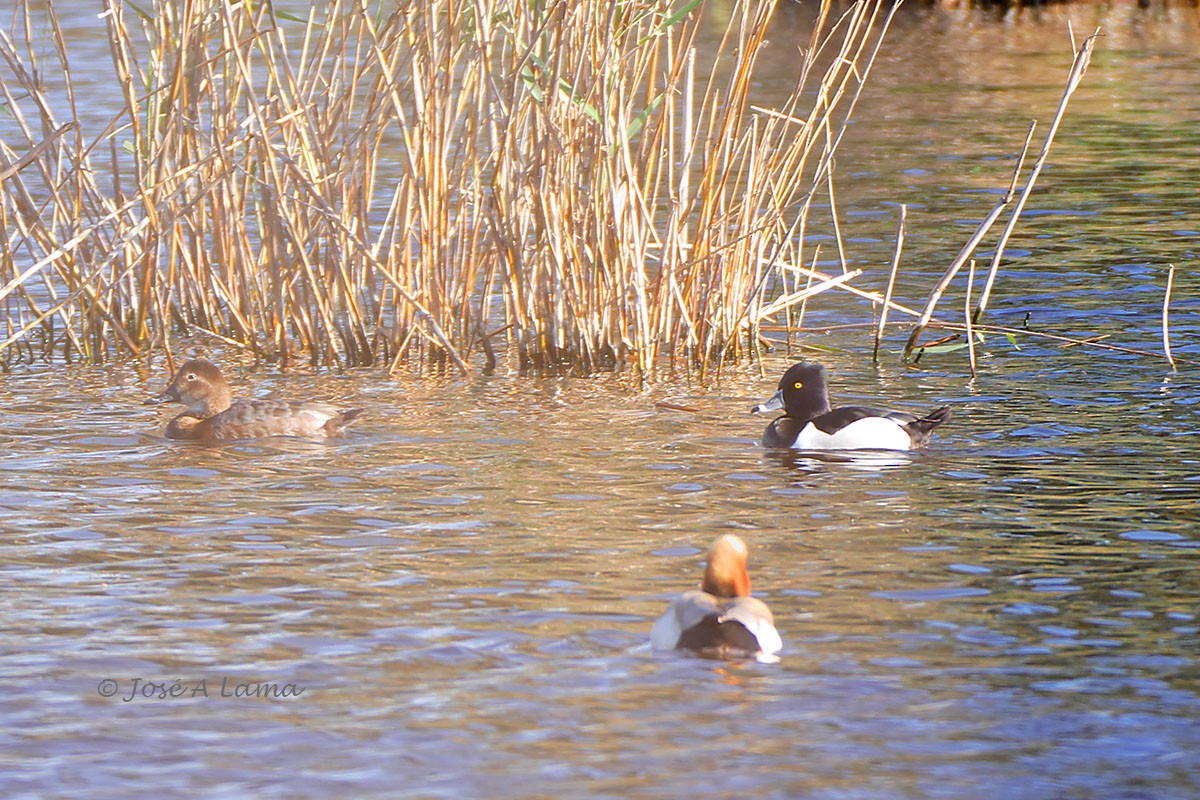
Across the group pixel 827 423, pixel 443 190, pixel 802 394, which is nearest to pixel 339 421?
pixel 443 190

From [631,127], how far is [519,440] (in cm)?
185

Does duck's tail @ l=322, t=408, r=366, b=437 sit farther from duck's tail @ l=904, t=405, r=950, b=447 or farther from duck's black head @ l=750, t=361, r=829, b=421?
duck's tail @ l=904, t=405, r=950, b=447

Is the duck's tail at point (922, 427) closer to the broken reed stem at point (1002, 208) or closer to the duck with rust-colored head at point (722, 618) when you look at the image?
the broken reed stem at point (1002, 208)

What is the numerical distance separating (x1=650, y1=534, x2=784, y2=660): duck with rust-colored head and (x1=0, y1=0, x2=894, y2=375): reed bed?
4.10 meters

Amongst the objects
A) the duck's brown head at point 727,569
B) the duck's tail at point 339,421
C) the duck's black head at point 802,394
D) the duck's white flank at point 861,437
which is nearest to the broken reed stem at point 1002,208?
the duck's black head at point 802,394

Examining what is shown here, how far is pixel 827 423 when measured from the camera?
379 inches

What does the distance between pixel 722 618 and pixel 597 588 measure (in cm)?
110

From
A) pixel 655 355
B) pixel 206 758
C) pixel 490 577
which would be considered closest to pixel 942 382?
pixel 655 355

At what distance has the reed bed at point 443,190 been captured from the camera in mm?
10000

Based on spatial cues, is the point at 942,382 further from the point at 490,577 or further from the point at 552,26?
the point at 490,577

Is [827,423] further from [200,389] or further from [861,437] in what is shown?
[200,389]

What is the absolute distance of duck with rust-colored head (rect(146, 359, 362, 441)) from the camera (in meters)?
9.73

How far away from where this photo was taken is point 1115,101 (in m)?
24.3

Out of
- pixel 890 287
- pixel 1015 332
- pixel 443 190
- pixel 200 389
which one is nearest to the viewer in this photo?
pixel 200 389
